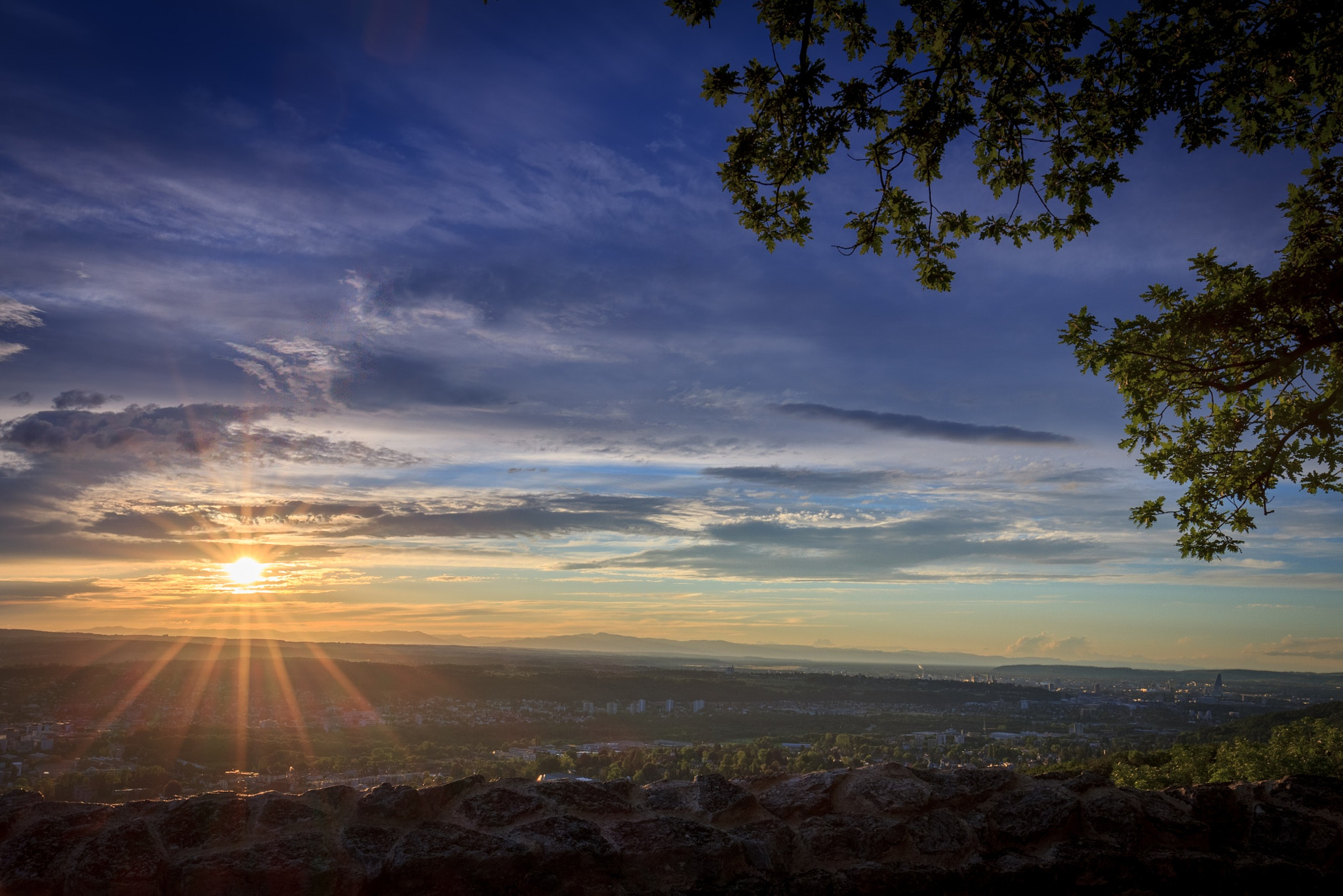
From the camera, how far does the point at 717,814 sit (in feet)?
14.3

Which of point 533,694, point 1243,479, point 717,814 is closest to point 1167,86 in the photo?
point 1243,479

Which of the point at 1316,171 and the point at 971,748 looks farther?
the point at 971,748

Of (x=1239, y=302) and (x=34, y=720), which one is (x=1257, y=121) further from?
(x=34, y=720)

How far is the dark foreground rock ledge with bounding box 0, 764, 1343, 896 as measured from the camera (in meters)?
3.61

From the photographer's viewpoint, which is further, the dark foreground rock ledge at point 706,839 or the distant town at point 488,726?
the distant town at point 488,726

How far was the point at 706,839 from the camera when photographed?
13.2 ft

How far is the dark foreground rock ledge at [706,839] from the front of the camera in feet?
11.8

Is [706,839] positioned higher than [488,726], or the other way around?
[706,839]

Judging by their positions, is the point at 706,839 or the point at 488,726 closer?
the point at 706,839

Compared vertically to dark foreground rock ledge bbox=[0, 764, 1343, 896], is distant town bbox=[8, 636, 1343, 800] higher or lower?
lower

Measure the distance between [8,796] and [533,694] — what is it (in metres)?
39.4

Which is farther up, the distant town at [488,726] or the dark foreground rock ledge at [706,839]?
the dark foreground rock ledge at [706,839]

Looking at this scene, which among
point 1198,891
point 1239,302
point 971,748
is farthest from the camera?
point 971,748

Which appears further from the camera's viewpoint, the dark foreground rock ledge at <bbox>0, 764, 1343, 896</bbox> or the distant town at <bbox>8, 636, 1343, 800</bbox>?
the distant town at <bbox>8, 636, 1343, 800</bbox>
